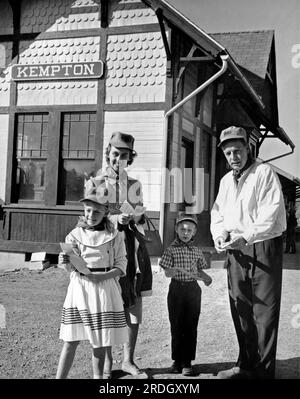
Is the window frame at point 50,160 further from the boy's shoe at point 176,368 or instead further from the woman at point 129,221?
the boy's shoe at point 176,368

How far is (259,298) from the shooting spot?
2.27 m

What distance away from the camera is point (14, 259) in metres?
3.70

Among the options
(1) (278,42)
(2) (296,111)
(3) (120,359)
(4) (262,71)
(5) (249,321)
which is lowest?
(3) (120,359)

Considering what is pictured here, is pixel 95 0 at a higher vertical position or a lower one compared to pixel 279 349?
higher

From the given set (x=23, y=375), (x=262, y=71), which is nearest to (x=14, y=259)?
(x=23, y=375)

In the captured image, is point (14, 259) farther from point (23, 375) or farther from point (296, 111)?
point (296, 111)

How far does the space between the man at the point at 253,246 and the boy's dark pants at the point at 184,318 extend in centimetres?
22

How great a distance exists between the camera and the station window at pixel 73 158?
442 centimetres

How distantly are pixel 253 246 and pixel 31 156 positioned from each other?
2.84 meters

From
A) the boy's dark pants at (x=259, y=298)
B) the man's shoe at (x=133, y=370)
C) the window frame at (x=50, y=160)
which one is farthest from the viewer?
the window frame at (x=50, y=160)

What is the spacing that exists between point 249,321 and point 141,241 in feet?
2.42

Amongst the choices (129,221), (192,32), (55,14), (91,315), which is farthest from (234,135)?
(55,14)

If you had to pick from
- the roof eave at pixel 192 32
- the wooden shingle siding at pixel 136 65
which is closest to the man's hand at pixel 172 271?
the roof eave at pixel 192 32

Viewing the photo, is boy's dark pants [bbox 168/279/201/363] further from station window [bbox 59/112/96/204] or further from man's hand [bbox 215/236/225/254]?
station window [bbox 59/112/96/204]
